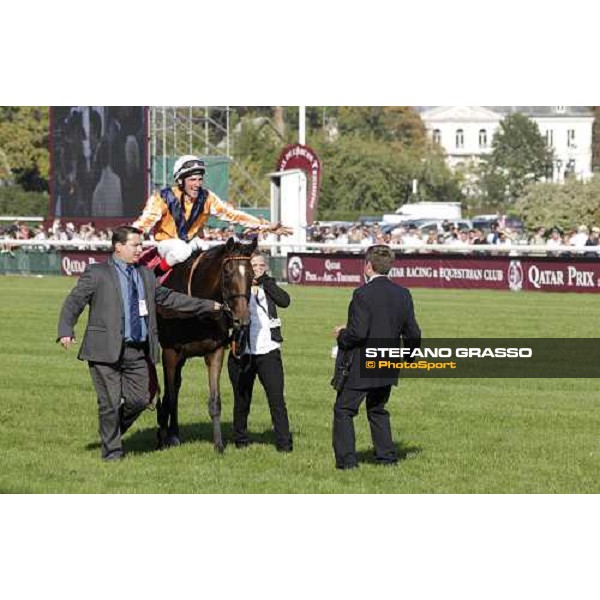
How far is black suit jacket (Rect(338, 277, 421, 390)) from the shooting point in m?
10.6

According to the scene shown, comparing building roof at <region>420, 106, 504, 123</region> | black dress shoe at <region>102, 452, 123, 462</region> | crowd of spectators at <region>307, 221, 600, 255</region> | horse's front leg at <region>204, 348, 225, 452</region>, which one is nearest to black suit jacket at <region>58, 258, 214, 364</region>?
black dress shoe at <region>102, 452, 123, 462</region>

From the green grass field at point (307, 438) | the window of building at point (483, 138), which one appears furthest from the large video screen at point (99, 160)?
the window of building at point (483, 138)

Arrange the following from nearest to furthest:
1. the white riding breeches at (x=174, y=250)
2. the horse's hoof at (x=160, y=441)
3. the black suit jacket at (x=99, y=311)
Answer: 1. the black suit jacket at (x=99, y=311)
2. the horse's hoof at (x=160, y=441)
3. the white riding breeches at (x=174, y=250)

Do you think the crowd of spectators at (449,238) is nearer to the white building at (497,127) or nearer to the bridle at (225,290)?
the bridle at (225,290)

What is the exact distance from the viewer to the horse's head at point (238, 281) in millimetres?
11570

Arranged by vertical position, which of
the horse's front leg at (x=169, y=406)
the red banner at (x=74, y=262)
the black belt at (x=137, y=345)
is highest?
the black belt at (x=137, y=345)

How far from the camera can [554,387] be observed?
17297 millimetres

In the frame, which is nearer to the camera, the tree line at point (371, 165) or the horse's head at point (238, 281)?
the horse's head at point (238, 281)

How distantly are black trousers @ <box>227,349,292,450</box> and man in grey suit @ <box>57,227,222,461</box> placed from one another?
780 mm

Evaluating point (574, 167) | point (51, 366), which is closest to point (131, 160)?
point (51, 366)

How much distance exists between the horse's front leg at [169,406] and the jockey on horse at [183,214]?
861mm

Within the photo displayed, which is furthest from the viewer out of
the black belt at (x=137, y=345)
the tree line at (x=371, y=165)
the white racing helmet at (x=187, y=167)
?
the tree line at (x=371, y=165)

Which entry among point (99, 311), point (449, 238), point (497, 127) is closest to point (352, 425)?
point (99, 311)

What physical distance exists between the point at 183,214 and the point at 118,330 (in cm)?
186
